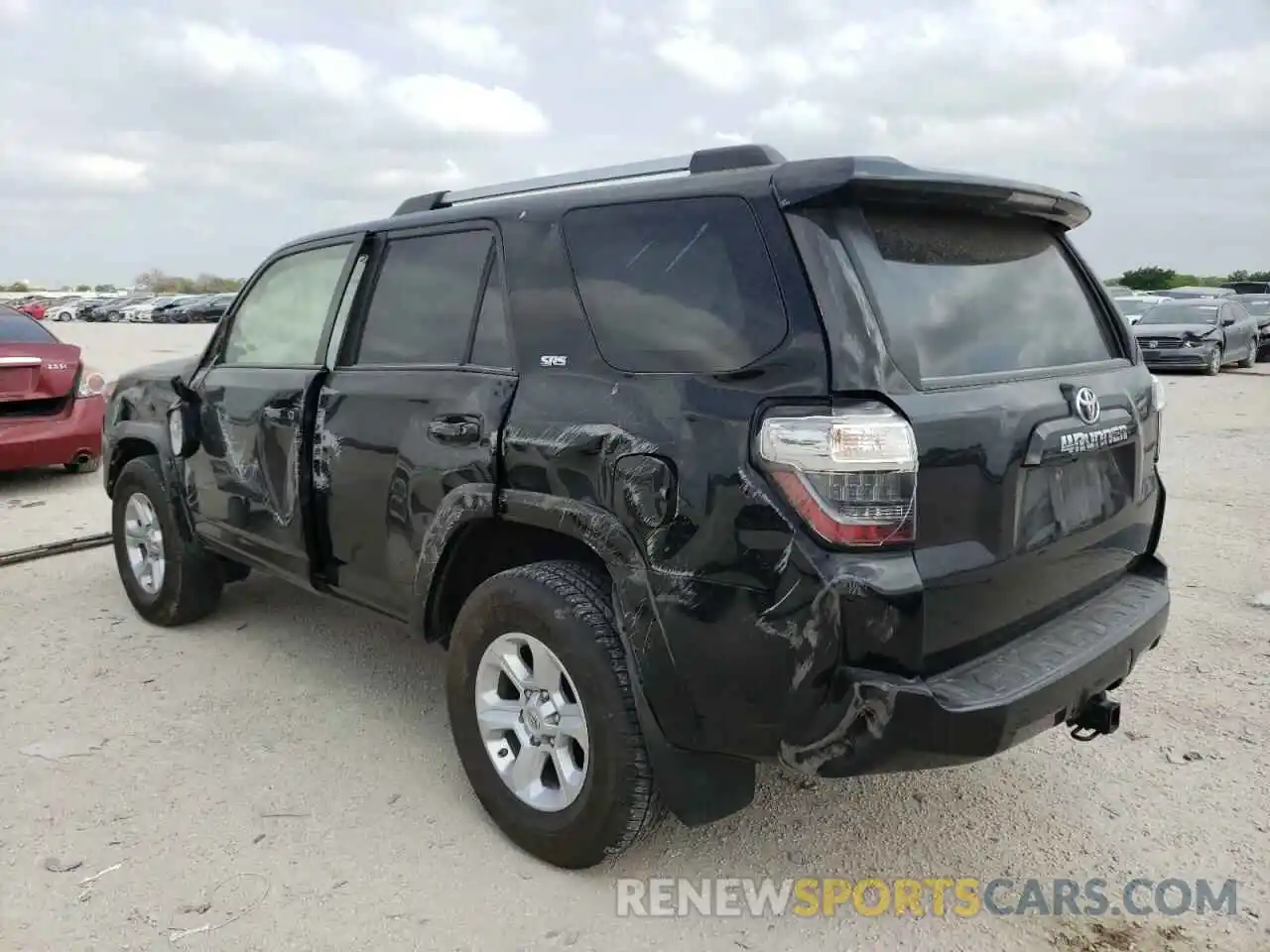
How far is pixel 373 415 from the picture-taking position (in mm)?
3324

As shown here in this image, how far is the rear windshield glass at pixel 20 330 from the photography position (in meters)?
7.97

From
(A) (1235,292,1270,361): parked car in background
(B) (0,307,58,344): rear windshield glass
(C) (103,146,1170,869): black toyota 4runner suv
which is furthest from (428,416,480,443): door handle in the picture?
(A) (1235,292,1270,361): parked car in background

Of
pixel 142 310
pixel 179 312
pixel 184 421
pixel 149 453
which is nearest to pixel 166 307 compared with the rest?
pixel 179 312

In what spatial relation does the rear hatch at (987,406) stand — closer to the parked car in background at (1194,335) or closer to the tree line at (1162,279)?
the parked car in background at (1194,335)

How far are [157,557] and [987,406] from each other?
4064mm

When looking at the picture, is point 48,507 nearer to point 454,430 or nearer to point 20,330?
point 20,330

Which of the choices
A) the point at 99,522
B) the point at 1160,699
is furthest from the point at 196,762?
the point at 99,522

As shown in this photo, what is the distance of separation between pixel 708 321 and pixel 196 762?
7.96ft

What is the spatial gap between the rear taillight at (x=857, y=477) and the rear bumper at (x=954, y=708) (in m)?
0.33

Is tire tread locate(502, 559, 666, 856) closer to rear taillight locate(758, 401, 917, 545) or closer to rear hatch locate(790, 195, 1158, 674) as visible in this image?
rear taillight locate(758, 401, 917, 545)

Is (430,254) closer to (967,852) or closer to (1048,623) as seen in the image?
(1048,623)

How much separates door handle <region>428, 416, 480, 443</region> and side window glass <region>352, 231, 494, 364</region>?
0.74 feet

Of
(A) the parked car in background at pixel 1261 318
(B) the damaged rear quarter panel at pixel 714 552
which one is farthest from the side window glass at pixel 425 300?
(A) the parked car in background at pixel 1261 318

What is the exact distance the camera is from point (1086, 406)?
2.61 metres
